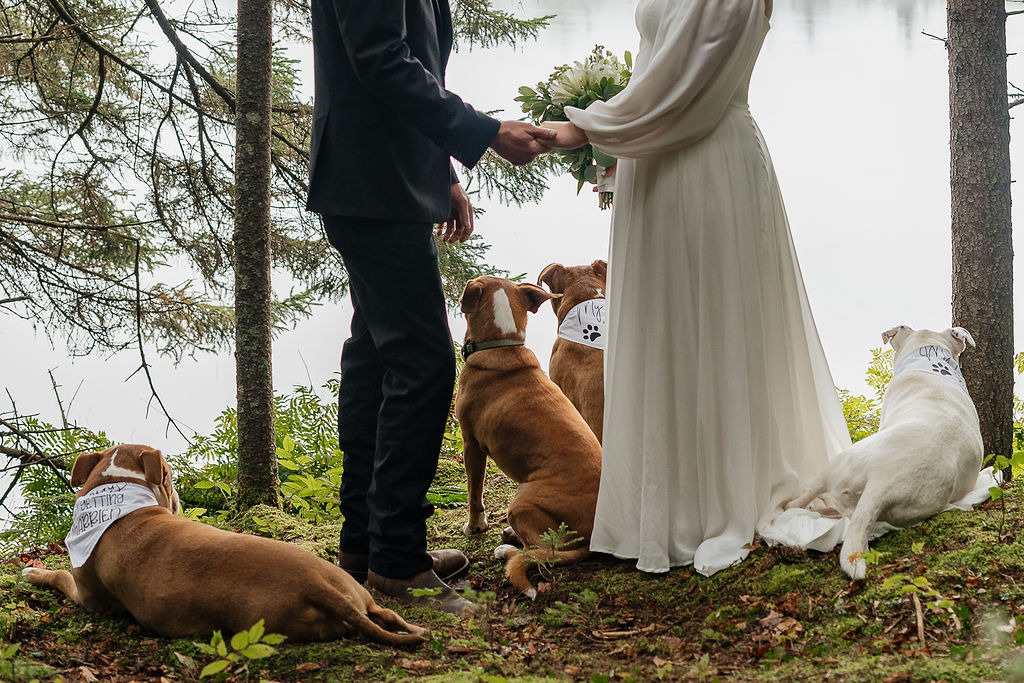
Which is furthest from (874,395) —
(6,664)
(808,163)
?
(6,664)

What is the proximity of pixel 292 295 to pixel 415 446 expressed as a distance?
12.2ft

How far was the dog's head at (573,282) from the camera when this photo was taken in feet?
14.3

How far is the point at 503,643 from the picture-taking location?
2.80 m

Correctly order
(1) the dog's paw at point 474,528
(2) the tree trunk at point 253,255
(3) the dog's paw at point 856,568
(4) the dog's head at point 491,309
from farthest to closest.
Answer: (2) the tree trunk at point 253,255
(1) the dog's paw at point 474,528
(4) the dog's head at point 491,309
(3) the dog's paw at point 856,568

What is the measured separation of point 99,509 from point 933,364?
3.22m

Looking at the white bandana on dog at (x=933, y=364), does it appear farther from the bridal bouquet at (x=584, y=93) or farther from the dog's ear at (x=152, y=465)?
the dog's ear at (x=152, y=465)

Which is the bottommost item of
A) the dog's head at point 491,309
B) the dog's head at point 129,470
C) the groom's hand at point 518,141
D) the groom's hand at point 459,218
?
the dog's head at point 129,470

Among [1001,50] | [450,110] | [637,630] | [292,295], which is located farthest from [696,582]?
[292,295]

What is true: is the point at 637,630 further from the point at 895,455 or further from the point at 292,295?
the point at 292,295

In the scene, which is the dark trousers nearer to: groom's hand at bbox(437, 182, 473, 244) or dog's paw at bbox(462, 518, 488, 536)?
groom's hand at bbox(437, 182, 473, 244)

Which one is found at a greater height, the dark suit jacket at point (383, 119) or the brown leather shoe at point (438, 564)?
the dark suit jacket at point (383, 119)

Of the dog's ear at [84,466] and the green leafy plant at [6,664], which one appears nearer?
the green leafy plant at [6,664]

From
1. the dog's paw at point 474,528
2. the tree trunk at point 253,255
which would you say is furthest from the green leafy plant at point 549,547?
the tree trunk at point 253,255

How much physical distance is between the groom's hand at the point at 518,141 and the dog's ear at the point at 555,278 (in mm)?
1212
